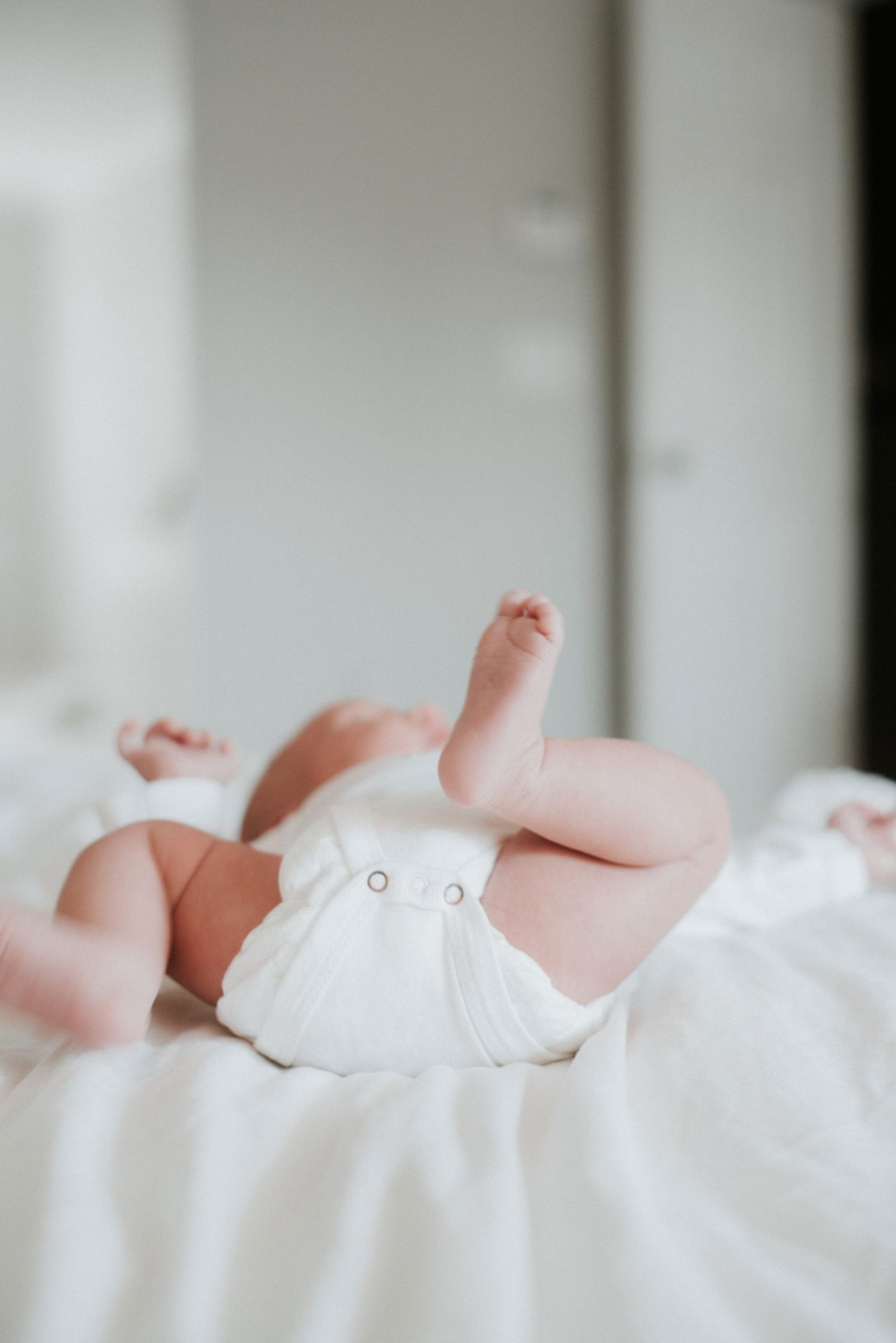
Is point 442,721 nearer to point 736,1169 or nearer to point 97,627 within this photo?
point 736,1169

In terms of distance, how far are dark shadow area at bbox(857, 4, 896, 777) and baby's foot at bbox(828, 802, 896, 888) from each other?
6.68 ft

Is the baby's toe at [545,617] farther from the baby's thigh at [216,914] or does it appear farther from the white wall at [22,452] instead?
the white wall at [22,452]

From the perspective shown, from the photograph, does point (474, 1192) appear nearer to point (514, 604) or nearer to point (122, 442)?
point (514, 604)

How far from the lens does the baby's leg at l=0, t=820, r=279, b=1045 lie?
61 centimetres

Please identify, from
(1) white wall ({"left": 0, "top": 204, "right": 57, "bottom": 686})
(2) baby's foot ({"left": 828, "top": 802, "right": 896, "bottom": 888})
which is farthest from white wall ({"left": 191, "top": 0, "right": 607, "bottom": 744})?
(2) baby's foot ({"left": 828, "top": 802, "right": 896, "bottom": 888})

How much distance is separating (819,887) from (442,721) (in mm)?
412

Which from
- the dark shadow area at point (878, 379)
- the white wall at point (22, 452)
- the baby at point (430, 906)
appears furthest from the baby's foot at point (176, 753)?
the dark shadow area at point (878, 379)

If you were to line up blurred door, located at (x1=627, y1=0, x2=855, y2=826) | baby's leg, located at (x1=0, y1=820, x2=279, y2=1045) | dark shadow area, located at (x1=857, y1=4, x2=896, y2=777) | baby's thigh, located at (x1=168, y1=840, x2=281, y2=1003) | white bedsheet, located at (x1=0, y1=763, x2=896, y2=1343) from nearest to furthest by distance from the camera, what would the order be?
white bedsheet, located at (x1=0, y1=763, x2=896, y2=1343), baby's leg, located at (x1=0, y1=820, x2=279, y2=1045), baby's thigh, located at (x1=168, y1=840, x2=281, y2=1003), blurred door, located at (x1=627, y1=0, x2=855, y2=826), dark shadow area, located at (x1=857, y1=4, x2=896, y2=777)

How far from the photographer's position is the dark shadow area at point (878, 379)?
291cm

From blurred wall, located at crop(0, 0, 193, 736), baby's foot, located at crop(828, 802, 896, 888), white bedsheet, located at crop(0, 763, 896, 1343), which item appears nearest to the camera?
white bedsheet, located at crop(0, 763, 896, 1343)

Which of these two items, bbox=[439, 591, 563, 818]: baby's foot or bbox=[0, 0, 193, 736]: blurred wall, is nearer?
bbox=[439, 591, 563, 818]: baby's foot

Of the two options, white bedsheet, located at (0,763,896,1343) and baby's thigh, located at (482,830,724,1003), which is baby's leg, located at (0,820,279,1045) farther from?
baby's thigh, located at (482,830,724,1003)

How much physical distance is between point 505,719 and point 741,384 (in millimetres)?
2415

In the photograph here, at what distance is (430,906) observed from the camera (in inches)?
26.6
